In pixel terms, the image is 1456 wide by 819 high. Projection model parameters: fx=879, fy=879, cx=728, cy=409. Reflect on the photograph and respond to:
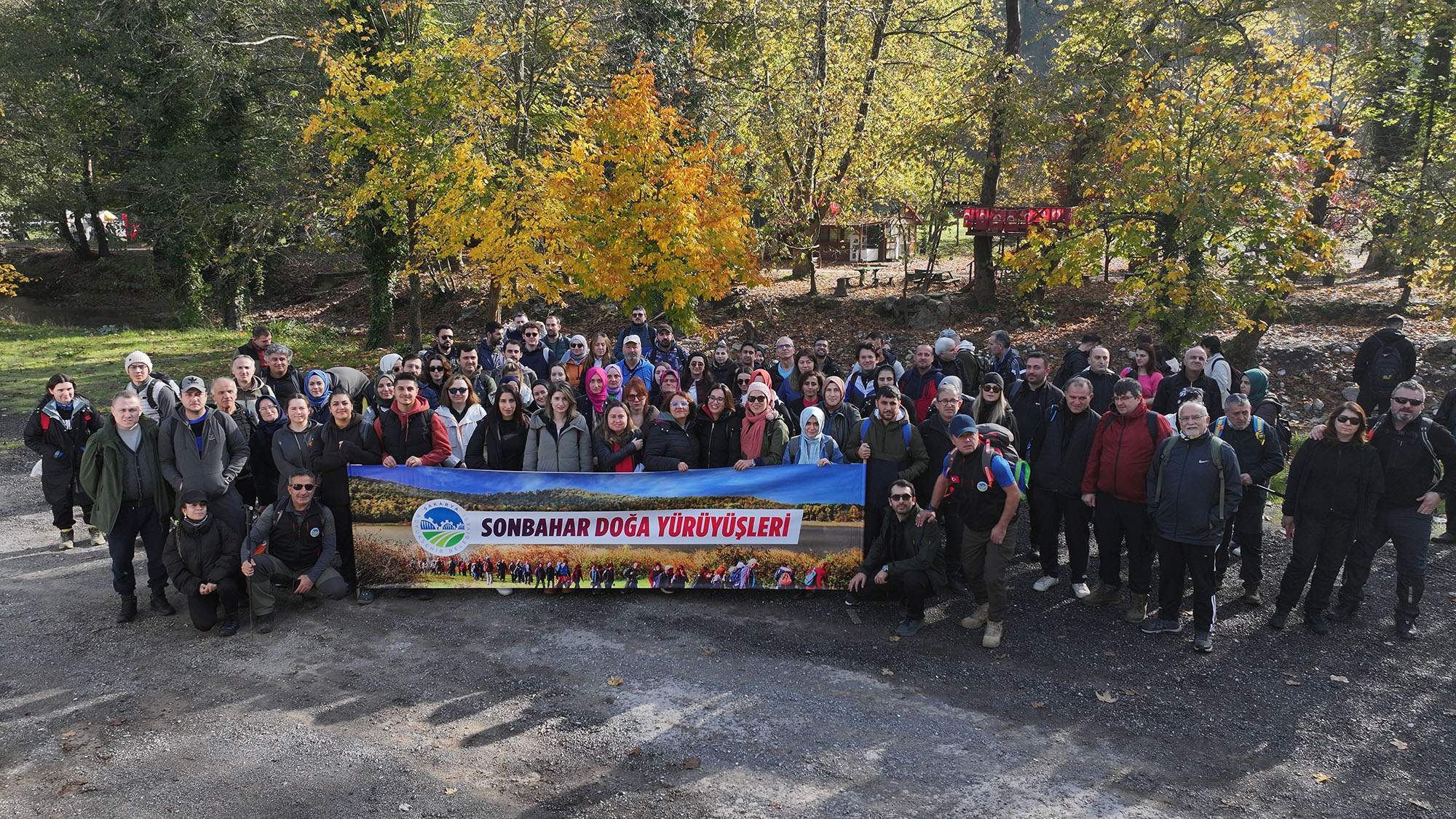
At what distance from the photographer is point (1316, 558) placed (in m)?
7.22

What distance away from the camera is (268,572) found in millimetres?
7395

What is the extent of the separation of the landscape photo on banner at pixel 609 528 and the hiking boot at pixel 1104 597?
83.8 inches

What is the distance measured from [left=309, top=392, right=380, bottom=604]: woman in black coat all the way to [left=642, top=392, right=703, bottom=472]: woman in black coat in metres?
2.49

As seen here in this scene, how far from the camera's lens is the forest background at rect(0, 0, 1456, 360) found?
42.5ft

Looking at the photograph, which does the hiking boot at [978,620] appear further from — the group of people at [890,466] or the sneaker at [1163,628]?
the sneaker at [1163,628]

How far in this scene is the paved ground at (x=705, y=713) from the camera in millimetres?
5238

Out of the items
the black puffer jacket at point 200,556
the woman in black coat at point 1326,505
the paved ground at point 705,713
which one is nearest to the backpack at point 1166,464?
the woman in black coat at point 1326,505

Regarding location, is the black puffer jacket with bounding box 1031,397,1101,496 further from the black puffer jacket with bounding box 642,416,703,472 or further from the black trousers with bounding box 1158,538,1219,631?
the black puffer jacket with bounding box 642,416,703,472

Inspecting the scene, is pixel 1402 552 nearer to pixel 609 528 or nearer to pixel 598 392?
pixel 609 528

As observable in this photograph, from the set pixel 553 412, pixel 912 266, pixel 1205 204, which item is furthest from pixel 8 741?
pixel 912 266

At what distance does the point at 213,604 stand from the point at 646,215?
8.23 m

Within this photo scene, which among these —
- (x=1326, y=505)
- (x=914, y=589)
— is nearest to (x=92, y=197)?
(x=914, y=589)

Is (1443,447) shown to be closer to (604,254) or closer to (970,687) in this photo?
(970,687)

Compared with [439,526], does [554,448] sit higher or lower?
higher
